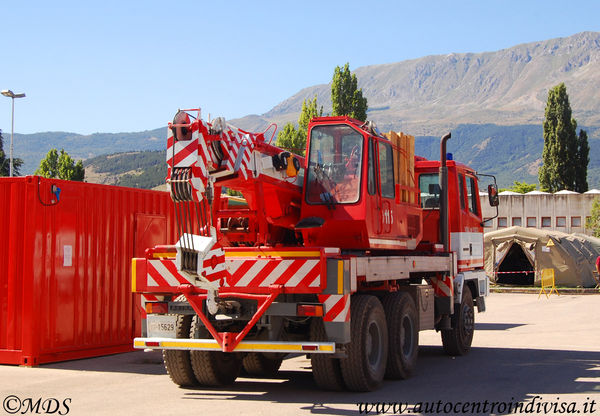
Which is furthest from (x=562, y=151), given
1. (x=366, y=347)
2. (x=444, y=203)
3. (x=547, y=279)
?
(x=366, y=347)

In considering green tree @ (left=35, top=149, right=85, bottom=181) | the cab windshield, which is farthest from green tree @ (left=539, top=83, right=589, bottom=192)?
the cab windshield

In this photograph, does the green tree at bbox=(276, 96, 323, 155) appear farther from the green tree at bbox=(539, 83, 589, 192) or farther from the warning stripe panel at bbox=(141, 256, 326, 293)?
the warning stripe panel at bbox=(141, 256, 326, 293)

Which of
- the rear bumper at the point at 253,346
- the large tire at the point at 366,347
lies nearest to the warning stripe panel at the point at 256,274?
the rear bumper at the point at 253,346

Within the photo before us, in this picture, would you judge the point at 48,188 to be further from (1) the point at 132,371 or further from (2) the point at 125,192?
(1) the point at 132,371

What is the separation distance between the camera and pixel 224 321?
10078 mm

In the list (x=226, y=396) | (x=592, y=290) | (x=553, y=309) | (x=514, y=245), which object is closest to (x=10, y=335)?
(x=226, y=396)

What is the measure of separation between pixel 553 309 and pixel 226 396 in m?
18.1

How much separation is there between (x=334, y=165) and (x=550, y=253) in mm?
28134

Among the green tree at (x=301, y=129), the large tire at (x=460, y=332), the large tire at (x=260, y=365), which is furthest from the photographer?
the green tree at (x=301, y=129)

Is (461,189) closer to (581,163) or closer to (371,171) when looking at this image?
(371,171)

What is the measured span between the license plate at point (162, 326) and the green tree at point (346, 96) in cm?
4430

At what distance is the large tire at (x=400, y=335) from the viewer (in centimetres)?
1134

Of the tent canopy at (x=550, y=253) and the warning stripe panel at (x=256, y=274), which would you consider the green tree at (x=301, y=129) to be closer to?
the tent canopy at (x=550, y=253)

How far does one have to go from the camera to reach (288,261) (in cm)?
962
